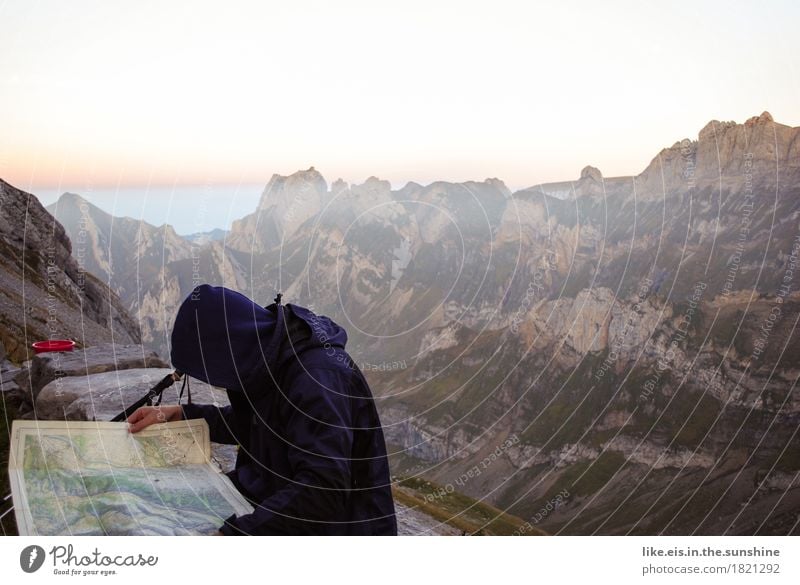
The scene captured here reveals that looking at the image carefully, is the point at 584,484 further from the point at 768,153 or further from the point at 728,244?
the point at 768,153

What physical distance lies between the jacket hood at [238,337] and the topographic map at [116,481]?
91 cm

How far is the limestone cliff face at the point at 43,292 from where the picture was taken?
1509cm

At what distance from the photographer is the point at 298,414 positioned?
443cm

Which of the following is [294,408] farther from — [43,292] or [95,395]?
[43,292]

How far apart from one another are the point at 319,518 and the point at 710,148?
13887 centimetres

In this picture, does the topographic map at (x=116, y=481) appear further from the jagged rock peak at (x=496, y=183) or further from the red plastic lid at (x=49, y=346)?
the jagged rock peak at (x=496, y=183)

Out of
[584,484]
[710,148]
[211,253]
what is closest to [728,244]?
[710,148]

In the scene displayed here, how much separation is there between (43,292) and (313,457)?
19783 millimetres

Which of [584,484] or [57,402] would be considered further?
[584,484]

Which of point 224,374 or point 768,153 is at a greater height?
point 768,153

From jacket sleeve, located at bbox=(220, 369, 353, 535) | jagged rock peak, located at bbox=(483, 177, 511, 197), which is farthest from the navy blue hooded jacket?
jagged rock peak, located at bbox=(483, 177, 511, 197)

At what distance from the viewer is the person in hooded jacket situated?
14.1 ft

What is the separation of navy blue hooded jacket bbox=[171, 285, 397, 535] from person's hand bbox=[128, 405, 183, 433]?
0.72 metres
